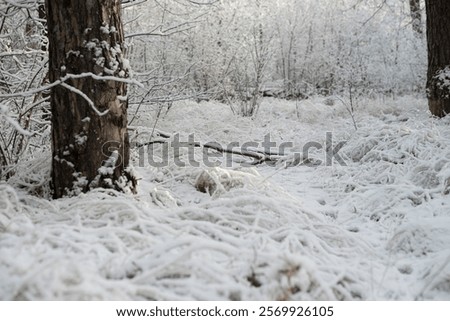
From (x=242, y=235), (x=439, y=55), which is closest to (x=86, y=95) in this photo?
(x=242, y=235)

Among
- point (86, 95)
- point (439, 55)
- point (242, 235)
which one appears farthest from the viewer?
point (439, 55)

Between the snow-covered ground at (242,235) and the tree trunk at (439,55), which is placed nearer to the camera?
the snow-covered ground at (242,235)

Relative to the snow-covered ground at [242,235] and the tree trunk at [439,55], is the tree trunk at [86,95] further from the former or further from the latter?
the tree trunk at [439,55]

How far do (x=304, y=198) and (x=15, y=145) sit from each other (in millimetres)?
2265

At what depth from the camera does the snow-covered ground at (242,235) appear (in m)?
1.54

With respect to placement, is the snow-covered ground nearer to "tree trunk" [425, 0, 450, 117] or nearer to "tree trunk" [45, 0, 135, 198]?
"tree trunk" [45, 0, 135, 198]

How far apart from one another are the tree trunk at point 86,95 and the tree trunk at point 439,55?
14.0ft

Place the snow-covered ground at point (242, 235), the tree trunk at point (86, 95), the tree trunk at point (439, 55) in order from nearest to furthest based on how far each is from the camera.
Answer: the snow-covered ground at point (242, 235) < the tree trunk at point (86, 95) < the tree trunk at point (439, 55)

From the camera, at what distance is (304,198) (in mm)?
3348

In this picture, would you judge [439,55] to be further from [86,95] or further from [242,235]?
[86,95]

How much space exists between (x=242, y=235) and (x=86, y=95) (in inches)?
47.4

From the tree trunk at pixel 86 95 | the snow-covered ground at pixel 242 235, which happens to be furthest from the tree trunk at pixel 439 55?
the tree trunk at pixel 86 95

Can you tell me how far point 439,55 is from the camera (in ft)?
17.5
